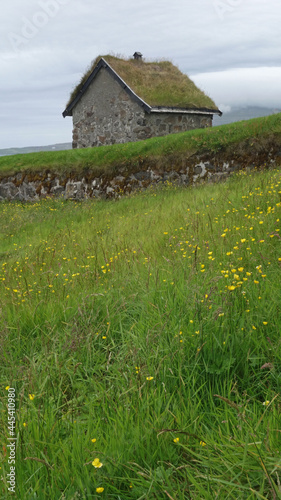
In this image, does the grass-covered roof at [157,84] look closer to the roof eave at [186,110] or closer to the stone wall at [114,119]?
the roof eave at [186,110]

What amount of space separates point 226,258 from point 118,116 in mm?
20287

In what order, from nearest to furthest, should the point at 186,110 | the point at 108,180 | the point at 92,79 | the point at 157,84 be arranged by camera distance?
the point at 108,180 → the point at 186,110 → the point at 157,84 → the point at 92,79

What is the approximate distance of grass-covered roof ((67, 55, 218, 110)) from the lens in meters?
22.2

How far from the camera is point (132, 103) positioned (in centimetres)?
2191

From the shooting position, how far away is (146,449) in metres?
1.92

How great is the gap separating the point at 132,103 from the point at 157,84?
2.53 metres

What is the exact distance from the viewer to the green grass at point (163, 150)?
12297 millimetres

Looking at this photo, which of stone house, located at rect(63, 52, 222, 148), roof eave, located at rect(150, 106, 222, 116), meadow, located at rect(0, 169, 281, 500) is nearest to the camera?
meadow, located at rect(0, 169, 281, 500)

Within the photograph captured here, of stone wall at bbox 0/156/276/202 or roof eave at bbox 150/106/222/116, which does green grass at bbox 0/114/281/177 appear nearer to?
stone wall at bbox 0/156/276/202

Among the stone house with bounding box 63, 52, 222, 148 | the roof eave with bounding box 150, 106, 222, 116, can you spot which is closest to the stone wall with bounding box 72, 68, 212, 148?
the stone house with bounding box 63, 52, 222, 148

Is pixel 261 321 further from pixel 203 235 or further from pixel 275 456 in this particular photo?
pixel 203 235

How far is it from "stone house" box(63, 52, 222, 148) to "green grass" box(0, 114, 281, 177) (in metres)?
5.73

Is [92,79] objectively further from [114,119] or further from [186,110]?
[186,110]

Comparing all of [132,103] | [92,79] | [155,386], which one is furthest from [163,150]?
A: [155,386]
